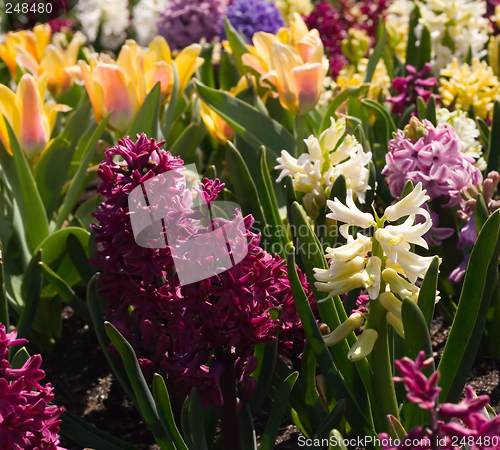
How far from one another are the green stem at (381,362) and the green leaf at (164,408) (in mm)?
302

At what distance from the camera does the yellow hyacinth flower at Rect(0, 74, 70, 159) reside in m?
1.46

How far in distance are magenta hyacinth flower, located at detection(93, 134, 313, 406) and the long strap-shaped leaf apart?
43 mm

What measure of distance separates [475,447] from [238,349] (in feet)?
1.37

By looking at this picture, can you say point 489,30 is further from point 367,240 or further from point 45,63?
point 367,240

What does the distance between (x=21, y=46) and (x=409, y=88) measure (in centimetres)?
135

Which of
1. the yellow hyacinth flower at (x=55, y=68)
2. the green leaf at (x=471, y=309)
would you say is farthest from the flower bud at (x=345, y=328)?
the yellow hyacinth flower at (x=55, y=68)

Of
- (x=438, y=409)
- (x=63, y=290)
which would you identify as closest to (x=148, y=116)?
(x=63, y=290)

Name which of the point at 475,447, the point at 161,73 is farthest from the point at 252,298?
the point at 161,73

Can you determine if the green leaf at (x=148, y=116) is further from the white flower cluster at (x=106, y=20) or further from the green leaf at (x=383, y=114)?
the white flower cluster at (x=106, y=20)

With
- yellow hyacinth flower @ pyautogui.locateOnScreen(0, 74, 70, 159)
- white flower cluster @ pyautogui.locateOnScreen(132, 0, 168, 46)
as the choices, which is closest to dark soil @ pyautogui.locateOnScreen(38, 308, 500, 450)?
yellow hyacinth flower @ pyautogui.locateOnScreen(0, 74, 70, 159)

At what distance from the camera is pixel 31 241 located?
1.49 metres

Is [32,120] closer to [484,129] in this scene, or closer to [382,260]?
[382,260]

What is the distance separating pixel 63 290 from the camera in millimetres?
1224

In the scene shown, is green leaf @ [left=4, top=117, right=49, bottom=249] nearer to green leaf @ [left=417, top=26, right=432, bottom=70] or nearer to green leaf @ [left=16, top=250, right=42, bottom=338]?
green leaf @ [left=16, top=250, right=42, bottom=338]
